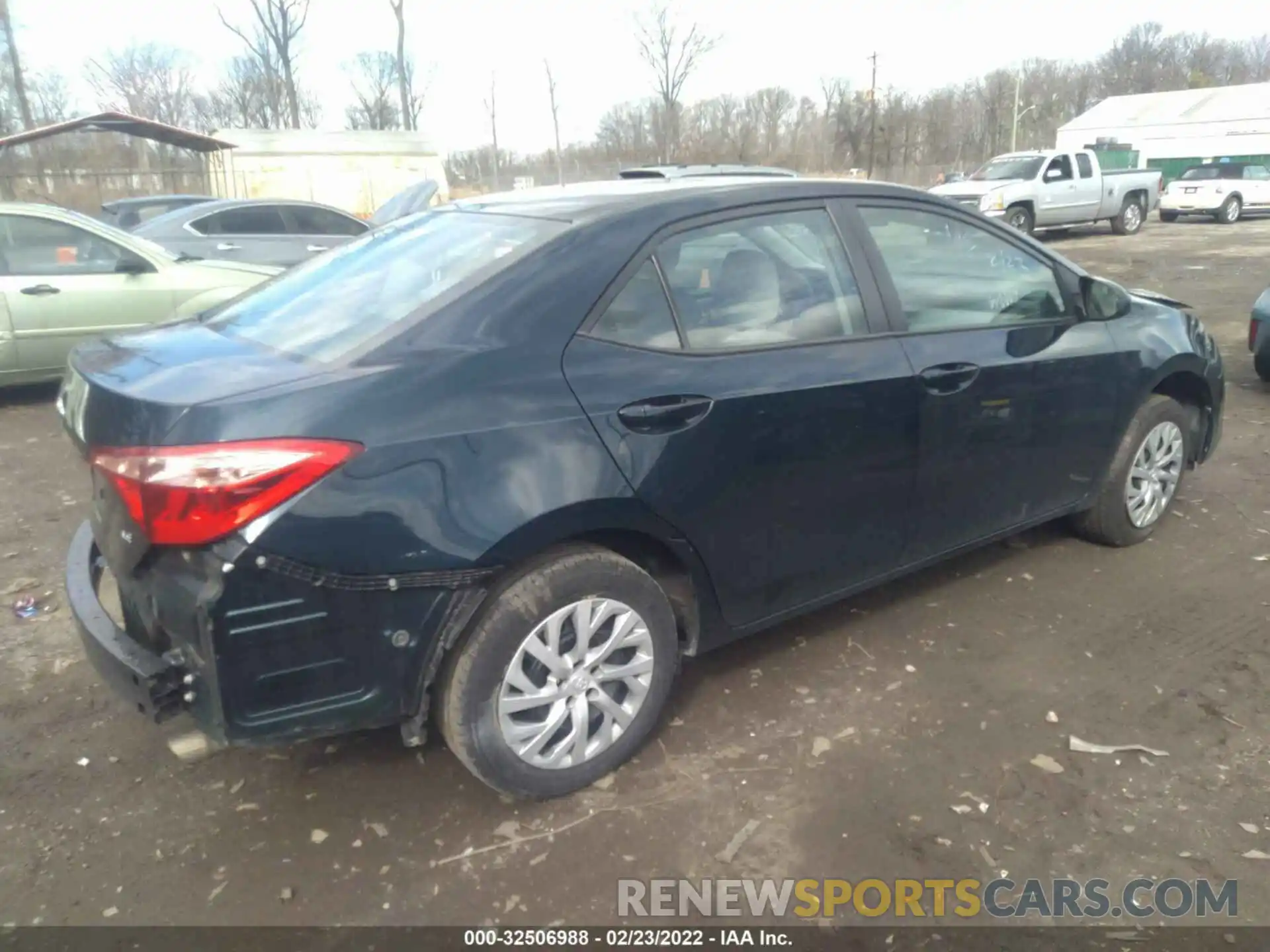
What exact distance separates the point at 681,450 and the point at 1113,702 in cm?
176

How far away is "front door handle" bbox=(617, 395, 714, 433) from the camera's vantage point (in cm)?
269

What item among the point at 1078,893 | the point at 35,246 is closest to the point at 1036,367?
the point at 1078,893

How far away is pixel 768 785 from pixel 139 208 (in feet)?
45.8

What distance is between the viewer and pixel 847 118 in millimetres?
55031

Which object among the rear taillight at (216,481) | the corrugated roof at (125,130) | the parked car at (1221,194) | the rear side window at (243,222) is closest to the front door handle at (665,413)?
the rear taillight at (216,481)

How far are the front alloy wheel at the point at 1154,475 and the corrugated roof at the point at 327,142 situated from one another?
27039 millimetres

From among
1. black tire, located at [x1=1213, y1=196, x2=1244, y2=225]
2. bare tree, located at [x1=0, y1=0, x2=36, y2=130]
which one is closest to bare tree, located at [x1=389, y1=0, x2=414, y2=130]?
bare tree, located at [x1=0, y1=0, x2=36, y2=130]

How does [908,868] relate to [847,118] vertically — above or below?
below

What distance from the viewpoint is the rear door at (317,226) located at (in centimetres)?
1116

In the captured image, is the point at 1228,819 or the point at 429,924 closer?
the point at 429,924

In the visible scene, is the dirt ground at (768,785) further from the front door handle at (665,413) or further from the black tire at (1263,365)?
the black tire at (1263,365)

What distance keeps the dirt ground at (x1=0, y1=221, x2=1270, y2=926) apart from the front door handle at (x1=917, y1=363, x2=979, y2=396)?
3.18ft

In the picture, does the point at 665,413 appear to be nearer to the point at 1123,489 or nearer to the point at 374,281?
the point at 374,281

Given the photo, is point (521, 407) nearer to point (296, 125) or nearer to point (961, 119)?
point (296, 125)
